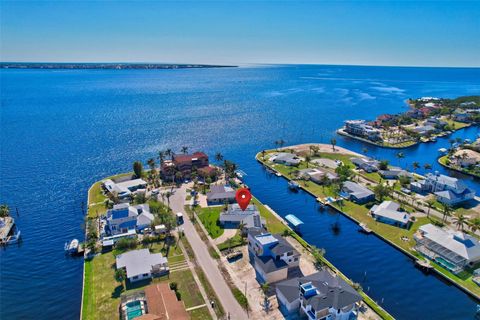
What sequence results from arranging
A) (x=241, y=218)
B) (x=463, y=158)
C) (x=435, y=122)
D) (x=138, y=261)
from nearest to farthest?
(x=138, y=261), (x=241, y=218), (x=463, y=158), (x=435, y=122)

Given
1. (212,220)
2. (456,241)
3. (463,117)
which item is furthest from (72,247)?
(463,117)

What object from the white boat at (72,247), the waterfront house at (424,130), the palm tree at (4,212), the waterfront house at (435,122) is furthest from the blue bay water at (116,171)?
the waterfront house at (435,122)

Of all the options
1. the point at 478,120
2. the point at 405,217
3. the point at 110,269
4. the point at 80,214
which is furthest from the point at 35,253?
the point at 478,120

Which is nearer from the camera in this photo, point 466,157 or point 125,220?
point 125,220

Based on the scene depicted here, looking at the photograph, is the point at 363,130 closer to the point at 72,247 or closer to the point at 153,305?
the point at 72,247

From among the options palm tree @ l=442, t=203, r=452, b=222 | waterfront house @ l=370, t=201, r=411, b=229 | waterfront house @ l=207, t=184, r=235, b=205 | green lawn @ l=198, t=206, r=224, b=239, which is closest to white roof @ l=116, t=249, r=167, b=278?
green lawn @ l=198, t=206, r=224, b=239

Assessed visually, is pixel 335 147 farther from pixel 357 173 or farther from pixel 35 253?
pixel 35 253

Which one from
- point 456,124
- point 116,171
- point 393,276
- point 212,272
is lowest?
point 393,276
